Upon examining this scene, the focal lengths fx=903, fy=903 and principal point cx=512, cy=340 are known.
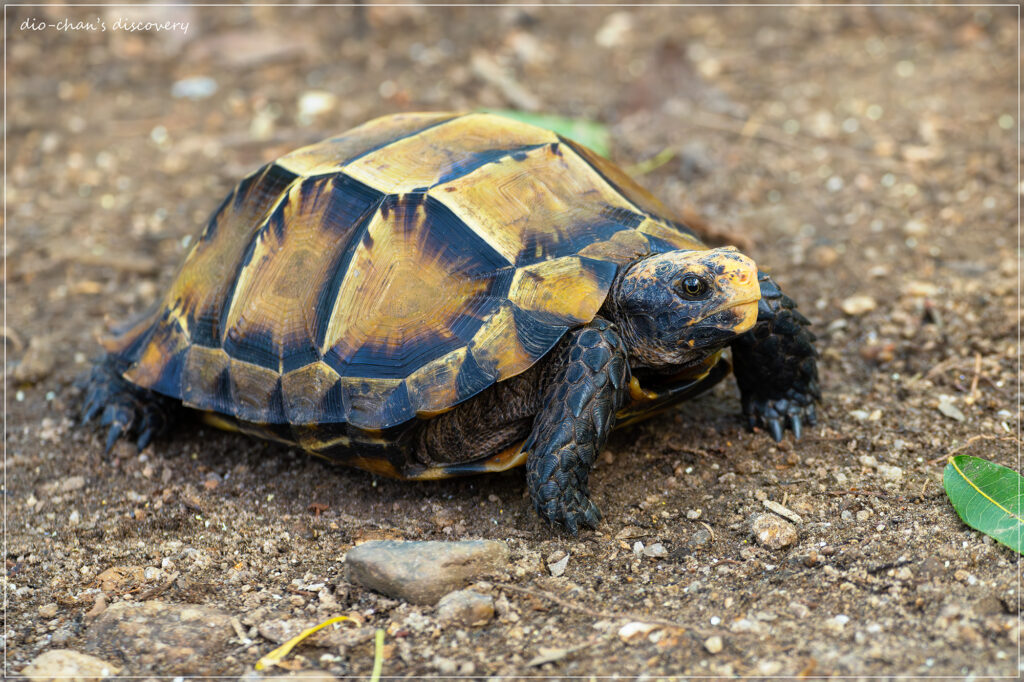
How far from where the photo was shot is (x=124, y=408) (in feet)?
14.7

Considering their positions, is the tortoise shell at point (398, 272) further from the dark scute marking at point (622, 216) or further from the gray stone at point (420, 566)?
the gray stone at point (420, 566)

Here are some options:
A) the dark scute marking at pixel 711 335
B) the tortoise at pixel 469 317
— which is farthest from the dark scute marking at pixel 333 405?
the dark scute marking at pixel 711 335

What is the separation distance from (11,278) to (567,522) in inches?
167

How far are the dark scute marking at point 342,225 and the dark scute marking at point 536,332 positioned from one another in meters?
0.82

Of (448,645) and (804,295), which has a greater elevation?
(804,295)

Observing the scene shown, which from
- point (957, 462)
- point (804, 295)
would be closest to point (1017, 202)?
point (804, 295)

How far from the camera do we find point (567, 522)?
349 cm

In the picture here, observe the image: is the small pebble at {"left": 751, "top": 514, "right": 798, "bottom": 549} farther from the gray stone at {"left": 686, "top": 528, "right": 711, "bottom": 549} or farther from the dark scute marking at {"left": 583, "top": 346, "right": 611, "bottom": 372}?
the dark scute marking at {"left": 583, "top": 346, "right": 611, "bottom": 372}

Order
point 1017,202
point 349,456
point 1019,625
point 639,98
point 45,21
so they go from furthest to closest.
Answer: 1. point 45,21
2. point 639,98
3. point 1017,202
4. point 349,456
5. point 1019,625

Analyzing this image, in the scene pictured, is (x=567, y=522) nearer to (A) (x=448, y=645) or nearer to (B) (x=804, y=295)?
(A) (x=448, y=645)

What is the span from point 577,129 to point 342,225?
10.2 ft

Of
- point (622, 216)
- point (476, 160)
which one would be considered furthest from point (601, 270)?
point (476, 160)

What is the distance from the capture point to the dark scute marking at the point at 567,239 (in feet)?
12.2

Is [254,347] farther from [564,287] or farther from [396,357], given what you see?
[564,287]
